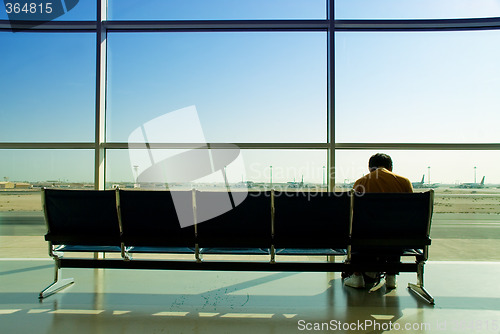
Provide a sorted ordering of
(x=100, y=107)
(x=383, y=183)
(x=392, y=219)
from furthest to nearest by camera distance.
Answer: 1. (x=100, y=107)
2. (x=383, y=183)
3. (x=392, y=219)

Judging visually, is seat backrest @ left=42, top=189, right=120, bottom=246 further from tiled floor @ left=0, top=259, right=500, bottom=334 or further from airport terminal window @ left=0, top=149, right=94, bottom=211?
airport terminal window @ left=0, top=149, right=94, bottom=211

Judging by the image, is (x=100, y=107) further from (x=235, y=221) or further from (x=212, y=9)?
(x=235, y=221)

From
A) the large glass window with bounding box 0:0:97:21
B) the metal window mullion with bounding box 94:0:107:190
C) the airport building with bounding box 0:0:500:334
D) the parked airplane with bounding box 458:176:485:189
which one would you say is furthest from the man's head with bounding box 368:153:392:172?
the large glass window with bounding box 0:0:97:21

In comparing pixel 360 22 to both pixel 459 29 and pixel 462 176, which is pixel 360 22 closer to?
pixel 459 29

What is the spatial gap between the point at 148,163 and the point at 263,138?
1474 millimetres

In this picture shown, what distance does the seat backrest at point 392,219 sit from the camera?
2410mm

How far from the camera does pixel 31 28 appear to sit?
13.6 feet

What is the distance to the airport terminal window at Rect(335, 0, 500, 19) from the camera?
3934 millimetres

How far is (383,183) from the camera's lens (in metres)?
2.88

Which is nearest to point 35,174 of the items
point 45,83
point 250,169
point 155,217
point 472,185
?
point 45,83

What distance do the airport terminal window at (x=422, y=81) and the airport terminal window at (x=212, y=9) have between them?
2.45 feet

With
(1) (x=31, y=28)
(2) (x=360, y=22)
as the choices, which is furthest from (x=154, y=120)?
(2) (x=360, y=22)

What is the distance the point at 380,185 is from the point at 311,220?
861 mm

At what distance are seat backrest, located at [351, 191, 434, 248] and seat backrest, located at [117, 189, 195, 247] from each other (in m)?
1.26
